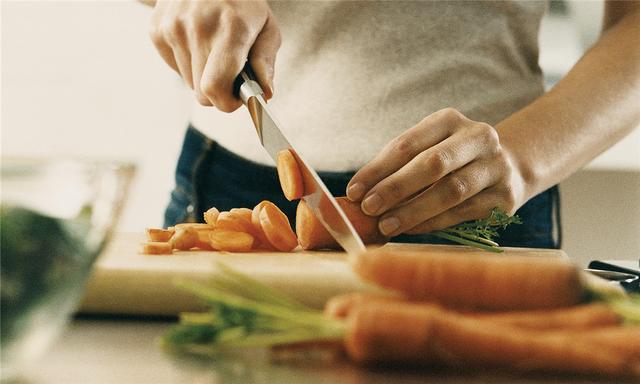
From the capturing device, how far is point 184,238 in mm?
1267

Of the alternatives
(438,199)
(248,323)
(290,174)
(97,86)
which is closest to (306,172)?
(290,174)

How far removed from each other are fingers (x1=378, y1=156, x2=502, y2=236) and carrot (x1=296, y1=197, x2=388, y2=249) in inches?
0.9

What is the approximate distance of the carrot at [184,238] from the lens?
1.26 metres

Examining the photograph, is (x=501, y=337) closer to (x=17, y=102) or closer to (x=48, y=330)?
(x=48, y=330)

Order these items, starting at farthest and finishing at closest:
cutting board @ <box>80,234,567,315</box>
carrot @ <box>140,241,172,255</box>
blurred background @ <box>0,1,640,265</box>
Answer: blurred background @ <box>0,1,640,265</box> < carrot @ <box>140,241,172,255</box> < cutting board @ <box>80,234,567,315</box>

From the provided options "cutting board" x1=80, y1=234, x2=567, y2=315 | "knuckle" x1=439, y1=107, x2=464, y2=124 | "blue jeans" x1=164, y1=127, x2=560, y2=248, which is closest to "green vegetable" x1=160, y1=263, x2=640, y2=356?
"cutting board" x1=80, y1=234, x2=567, y2=315

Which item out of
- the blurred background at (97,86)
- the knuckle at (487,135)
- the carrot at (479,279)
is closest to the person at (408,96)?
the knuckle at (487,135)

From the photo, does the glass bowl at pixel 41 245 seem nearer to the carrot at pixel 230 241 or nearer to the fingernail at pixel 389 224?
the carrot at pixel 230 241

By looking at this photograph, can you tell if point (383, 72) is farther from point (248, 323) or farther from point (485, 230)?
point (248, 323)

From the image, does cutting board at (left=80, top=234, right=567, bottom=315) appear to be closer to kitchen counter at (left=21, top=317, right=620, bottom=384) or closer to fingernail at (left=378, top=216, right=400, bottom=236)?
kitchen counter at (left=21, top=317, right=620, bottom=384)

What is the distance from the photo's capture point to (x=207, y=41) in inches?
56.5

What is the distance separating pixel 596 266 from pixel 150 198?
119 inches

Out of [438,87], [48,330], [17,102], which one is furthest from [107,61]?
[48,330]

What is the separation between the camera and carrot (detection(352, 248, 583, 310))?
643mm
